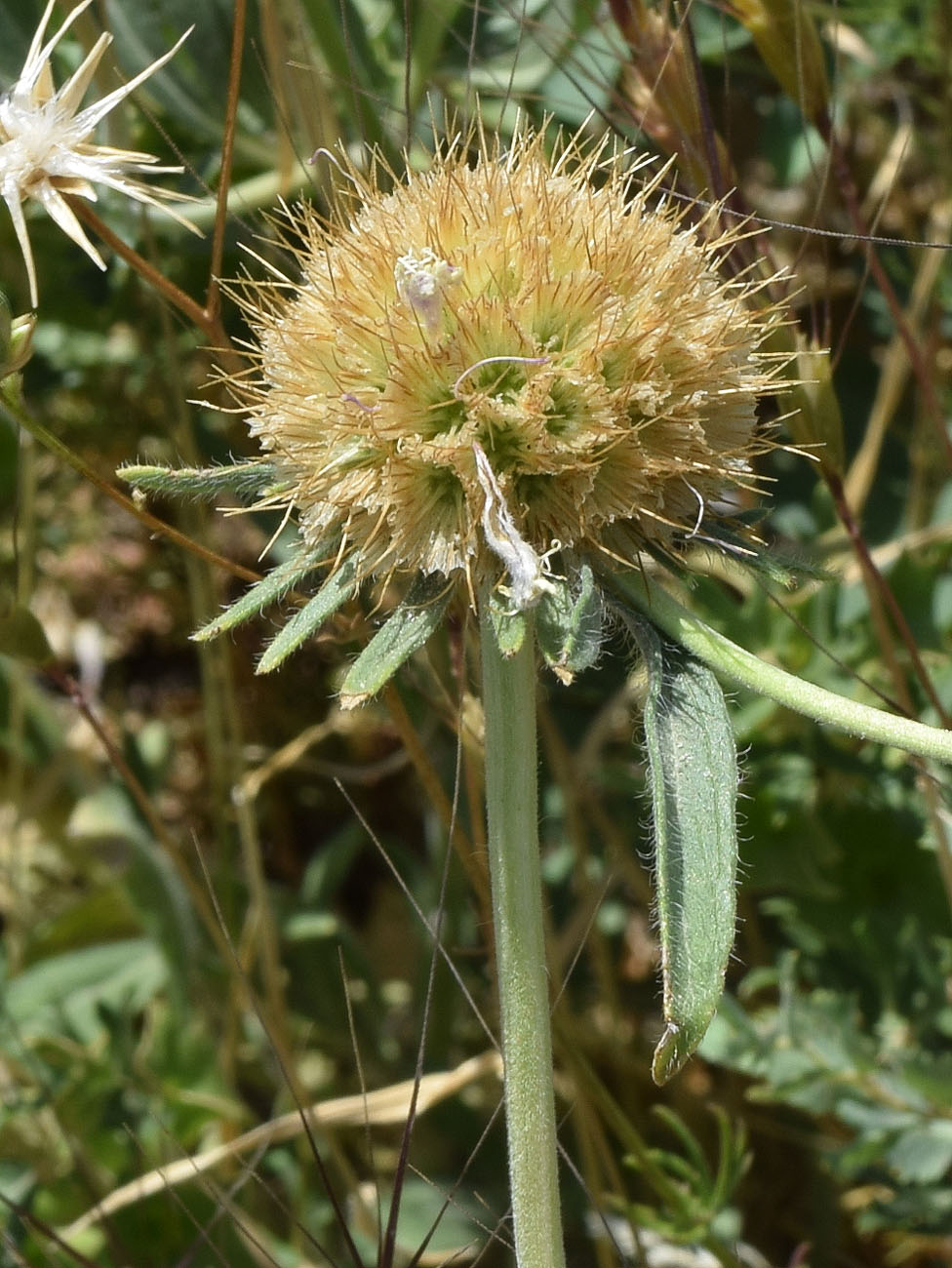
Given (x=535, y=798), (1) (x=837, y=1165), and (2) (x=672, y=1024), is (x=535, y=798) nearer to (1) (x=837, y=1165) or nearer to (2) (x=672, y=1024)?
(2) (x=672, y=1024)

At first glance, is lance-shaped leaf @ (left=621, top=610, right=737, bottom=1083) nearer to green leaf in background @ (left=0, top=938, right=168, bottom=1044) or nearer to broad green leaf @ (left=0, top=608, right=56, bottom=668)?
broad green leaf @ (left=0, top=608, right=56, bottom=668)

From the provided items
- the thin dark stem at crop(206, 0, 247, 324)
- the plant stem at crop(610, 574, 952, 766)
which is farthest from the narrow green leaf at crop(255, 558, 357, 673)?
the thin dark stem at crop(206, 0, 247, 324)

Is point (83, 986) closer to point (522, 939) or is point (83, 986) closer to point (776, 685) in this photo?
point (522, 939)

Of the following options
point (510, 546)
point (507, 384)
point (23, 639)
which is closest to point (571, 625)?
point (510, 546)

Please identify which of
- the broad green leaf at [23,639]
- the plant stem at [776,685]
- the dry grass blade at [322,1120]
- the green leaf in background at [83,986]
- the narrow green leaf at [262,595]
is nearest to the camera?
the plant stem at [776,685]

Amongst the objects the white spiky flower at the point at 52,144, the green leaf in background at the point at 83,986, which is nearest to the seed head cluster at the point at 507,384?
the white spiky flower at the point at 52,144

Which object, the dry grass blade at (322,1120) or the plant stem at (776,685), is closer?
the plant stem at (776,685)

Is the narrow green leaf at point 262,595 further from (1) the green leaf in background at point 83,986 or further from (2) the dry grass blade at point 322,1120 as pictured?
(1) the green leaf in background at point 83,986

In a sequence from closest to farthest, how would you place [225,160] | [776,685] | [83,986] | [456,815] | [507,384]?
[776,685] < [507,384] < [225,160] < [456,815] < [83,986]
